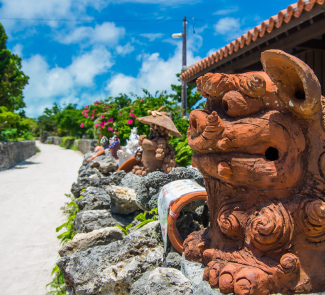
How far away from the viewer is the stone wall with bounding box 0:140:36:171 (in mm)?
12508

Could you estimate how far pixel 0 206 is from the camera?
6.52m

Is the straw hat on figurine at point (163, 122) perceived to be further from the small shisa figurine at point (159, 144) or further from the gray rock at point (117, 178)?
the gray rock at point (117, 178)

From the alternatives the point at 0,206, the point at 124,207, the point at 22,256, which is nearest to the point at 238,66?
the point at 124,207

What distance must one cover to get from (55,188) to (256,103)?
761 centimetres

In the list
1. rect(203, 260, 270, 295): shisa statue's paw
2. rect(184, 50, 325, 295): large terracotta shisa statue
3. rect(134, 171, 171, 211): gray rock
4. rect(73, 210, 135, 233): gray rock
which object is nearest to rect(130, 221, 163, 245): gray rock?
rect(134, 171, 171, 211): gray rock

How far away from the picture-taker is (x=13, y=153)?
14.1 meters

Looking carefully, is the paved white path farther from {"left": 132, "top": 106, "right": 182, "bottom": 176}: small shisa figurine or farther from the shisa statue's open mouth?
the shisa statue's open mouth

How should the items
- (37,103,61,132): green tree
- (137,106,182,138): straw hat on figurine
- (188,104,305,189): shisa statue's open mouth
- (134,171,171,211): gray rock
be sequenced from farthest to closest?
(37,103,61,132): green tree < (137,106,182,138): straw hat on figurine < (134,171,171,211): gray rock < (188,104,305,189): shisa statue's open mouth

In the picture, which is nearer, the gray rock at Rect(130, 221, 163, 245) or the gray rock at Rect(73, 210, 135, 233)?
the gray rock at Rect(130, 221, 163, 245)

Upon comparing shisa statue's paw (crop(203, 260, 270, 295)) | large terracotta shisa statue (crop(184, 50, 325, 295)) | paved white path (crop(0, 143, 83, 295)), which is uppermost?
large terracotta shisa statue (crop(184, 50, 325, 295))

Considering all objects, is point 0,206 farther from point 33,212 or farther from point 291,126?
point 291,126

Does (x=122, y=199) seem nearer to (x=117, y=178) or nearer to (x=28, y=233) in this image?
(x=117, y=178)

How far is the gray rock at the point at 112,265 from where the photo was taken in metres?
2.18

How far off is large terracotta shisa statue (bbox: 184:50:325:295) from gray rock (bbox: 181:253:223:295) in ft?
0.14
